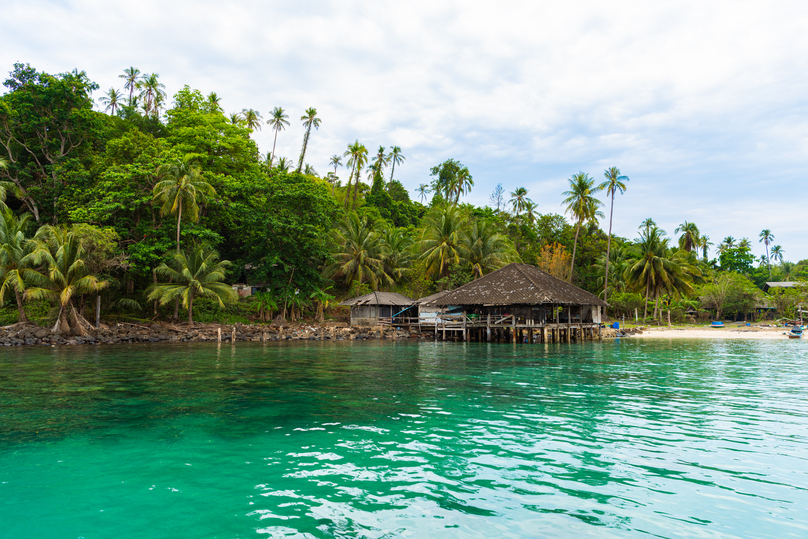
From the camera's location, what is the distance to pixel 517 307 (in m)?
32.7

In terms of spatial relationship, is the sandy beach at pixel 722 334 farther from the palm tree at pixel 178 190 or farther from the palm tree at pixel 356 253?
the palm tree at pixel 178 190

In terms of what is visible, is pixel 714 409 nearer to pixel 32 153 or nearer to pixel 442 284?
pixel 442 284

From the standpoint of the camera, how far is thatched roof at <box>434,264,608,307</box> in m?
29.3

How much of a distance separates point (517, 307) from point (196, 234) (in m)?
21.9

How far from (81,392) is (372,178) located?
51136mm

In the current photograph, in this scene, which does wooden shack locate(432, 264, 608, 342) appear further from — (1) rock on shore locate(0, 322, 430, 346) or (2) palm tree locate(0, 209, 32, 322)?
(2) palm tree locate(0, 209, 32, 322)

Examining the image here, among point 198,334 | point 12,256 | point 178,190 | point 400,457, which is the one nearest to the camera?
point 400,457

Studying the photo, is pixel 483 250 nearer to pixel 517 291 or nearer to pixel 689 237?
pixel 517 291

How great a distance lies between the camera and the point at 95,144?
36688 millimetres

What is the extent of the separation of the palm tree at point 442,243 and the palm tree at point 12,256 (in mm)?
28006

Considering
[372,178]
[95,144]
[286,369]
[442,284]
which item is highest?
[372,178]

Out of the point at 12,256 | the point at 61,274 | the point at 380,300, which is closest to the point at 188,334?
the point at 61,274

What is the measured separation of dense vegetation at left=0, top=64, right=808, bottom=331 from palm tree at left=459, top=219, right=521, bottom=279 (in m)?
0.12

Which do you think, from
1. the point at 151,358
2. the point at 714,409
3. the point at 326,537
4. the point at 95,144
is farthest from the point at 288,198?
the point at 326,537
